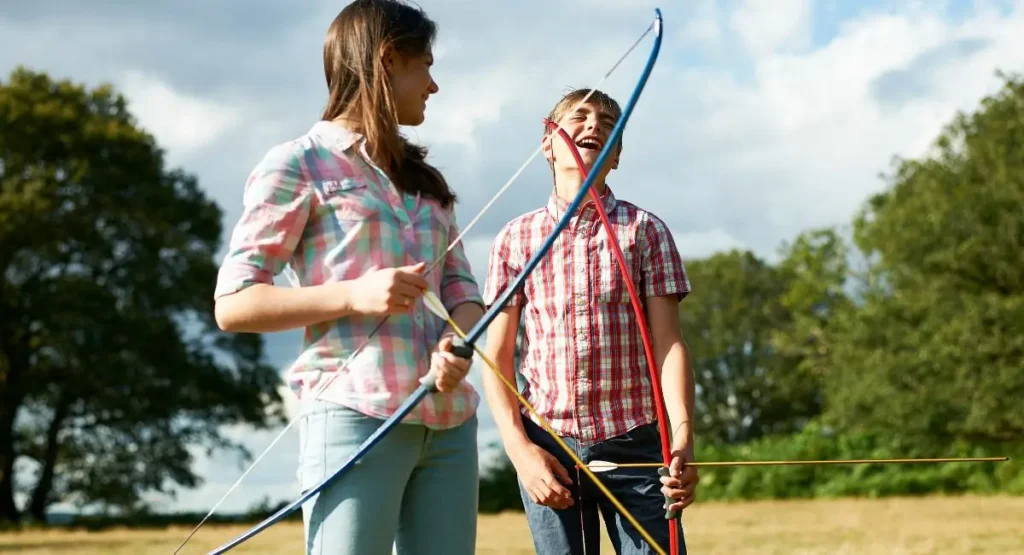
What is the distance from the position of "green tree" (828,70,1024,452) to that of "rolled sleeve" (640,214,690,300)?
2658 centimetres

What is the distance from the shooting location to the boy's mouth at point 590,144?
3.69 meters

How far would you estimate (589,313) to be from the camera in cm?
361

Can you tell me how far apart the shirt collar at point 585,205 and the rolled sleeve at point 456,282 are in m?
1.01

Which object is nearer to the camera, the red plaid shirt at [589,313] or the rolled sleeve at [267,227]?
the rolled sleeve at [267,227]

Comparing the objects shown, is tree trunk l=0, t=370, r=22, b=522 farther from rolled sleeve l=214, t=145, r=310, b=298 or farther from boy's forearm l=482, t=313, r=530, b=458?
rolled sleeve l=214, t=145, r=310, b=298

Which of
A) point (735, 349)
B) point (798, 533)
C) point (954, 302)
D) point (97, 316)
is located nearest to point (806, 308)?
point (735, 349)

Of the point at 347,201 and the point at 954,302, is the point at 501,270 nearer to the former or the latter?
the point at 347,201

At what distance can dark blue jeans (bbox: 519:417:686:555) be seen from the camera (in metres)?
3.47

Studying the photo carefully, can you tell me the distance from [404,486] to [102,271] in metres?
26.1

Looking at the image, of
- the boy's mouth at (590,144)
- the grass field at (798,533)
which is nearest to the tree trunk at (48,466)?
the grass field at (798,533)

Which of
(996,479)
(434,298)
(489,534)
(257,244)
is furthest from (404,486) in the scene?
(996,479)

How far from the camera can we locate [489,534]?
16812mm

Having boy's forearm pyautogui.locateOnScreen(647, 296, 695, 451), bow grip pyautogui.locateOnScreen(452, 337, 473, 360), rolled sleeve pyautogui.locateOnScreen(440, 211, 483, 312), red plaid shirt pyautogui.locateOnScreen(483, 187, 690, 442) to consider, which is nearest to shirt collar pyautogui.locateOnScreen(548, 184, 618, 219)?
red plaid shirt pyautogui.locateOnScreen(483, 187, 690, 442)

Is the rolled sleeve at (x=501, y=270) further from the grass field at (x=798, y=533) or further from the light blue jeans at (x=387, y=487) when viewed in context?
the grass field at (x=798, y=533)
